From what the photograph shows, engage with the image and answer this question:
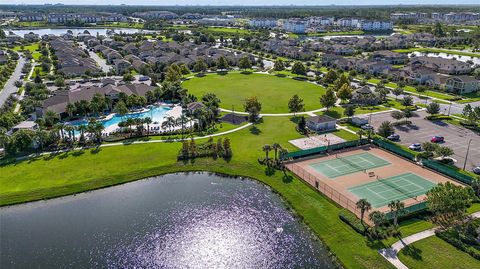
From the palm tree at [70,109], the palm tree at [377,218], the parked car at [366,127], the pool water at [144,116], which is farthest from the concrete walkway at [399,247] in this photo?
the palm tree at [70,109]

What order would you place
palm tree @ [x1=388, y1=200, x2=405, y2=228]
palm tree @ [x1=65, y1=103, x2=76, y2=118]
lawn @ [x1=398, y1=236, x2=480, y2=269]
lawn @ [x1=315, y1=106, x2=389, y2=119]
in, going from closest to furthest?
lawn @ [x1=398, y1=236, x2=480, y2=269] < palm tree @ [x1=388, y1=200, x2=405, y2=228] < palm tree @ [x1=65, y1=103, x2=76, y2=118] < lawn @ [x1=315, y1=106, x2=389, y2=119]

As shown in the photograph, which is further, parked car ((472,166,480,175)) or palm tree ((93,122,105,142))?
palm tree ((93,122,105,142))

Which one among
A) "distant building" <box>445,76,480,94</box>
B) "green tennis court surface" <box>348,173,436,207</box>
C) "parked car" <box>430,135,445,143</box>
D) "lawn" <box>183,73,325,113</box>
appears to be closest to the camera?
"green tennis court surface" <box>348,173,436,207</box>

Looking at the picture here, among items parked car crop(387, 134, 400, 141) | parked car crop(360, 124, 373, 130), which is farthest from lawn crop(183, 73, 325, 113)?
parked car crop(387, 134, 400, 141)

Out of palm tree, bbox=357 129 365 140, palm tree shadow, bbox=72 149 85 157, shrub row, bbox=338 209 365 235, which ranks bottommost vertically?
shrub row, bbox=338 209 365 235

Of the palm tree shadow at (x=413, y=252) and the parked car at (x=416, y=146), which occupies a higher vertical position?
the parked car at (x=416, y=146)

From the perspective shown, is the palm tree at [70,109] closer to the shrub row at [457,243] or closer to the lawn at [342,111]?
the lawn at [342,111]

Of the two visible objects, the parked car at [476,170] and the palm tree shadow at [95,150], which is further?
the palm tree shadow at [95,150]

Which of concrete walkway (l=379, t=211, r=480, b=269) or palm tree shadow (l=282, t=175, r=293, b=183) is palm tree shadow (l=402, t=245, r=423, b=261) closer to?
concrete walkway (l=379, t=211, r=480, b=269)

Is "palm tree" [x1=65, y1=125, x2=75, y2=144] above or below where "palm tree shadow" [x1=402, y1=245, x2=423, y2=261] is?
above
